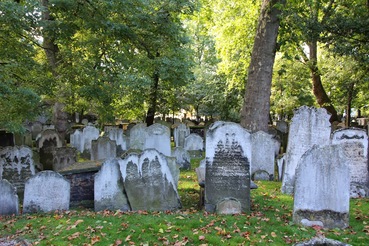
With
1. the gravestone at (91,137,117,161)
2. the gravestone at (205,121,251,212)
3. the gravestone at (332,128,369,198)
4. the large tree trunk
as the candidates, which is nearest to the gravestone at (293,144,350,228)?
the gravestone at (205,121,251,212)

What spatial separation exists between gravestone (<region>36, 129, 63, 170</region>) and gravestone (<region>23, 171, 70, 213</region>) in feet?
15.1

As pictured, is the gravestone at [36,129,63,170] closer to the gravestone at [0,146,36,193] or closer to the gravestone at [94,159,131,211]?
the gravestone at [0,146,36,193]

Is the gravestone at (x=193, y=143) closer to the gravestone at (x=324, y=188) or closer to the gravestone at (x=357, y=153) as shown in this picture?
the gravestone at (x=357, y=153)

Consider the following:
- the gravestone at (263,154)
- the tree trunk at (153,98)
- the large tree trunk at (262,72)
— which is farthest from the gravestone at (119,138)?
the tree trunk at (153,98)

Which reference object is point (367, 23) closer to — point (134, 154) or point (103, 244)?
point (134, 154)

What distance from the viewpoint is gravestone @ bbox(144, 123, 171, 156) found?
11509mm

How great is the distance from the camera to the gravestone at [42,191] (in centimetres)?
726

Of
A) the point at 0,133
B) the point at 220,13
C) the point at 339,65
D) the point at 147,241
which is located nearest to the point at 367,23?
the point at 339,65

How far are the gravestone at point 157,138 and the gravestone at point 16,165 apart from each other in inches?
142

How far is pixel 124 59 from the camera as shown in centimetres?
1323

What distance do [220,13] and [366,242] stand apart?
19.6 metres

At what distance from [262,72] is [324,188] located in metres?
6.39

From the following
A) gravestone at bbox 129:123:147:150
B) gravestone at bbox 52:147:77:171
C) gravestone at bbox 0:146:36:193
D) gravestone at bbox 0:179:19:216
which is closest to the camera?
gravestone at bbox 0:179:19:216

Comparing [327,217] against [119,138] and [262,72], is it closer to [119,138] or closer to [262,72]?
[262,72]
